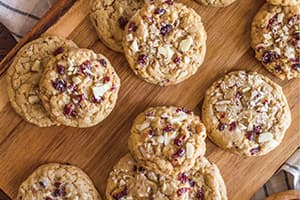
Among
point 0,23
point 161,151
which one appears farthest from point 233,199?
point 0,23

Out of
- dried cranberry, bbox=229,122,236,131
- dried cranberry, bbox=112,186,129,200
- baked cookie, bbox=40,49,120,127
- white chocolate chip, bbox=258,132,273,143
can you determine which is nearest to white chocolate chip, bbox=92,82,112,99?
baked cookie, bbox=40,49,120,127

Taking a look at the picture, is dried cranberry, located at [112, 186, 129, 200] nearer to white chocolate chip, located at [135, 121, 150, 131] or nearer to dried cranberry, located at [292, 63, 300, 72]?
white chocolate chip, located at [135, 121, 150, 131]

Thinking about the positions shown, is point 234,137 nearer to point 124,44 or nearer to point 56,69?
point 124,44

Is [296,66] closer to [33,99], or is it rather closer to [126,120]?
[126,120]

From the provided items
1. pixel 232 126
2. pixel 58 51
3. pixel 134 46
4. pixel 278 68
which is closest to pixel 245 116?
pixel 232 126

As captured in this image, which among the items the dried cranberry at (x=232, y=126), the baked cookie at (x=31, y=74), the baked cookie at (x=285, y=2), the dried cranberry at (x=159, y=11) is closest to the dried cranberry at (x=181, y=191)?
the dried cranberry at (x=232, y=126)

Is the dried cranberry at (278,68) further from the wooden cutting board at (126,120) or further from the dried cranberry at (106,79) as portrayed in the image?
the dried cranberry at (106,79)
